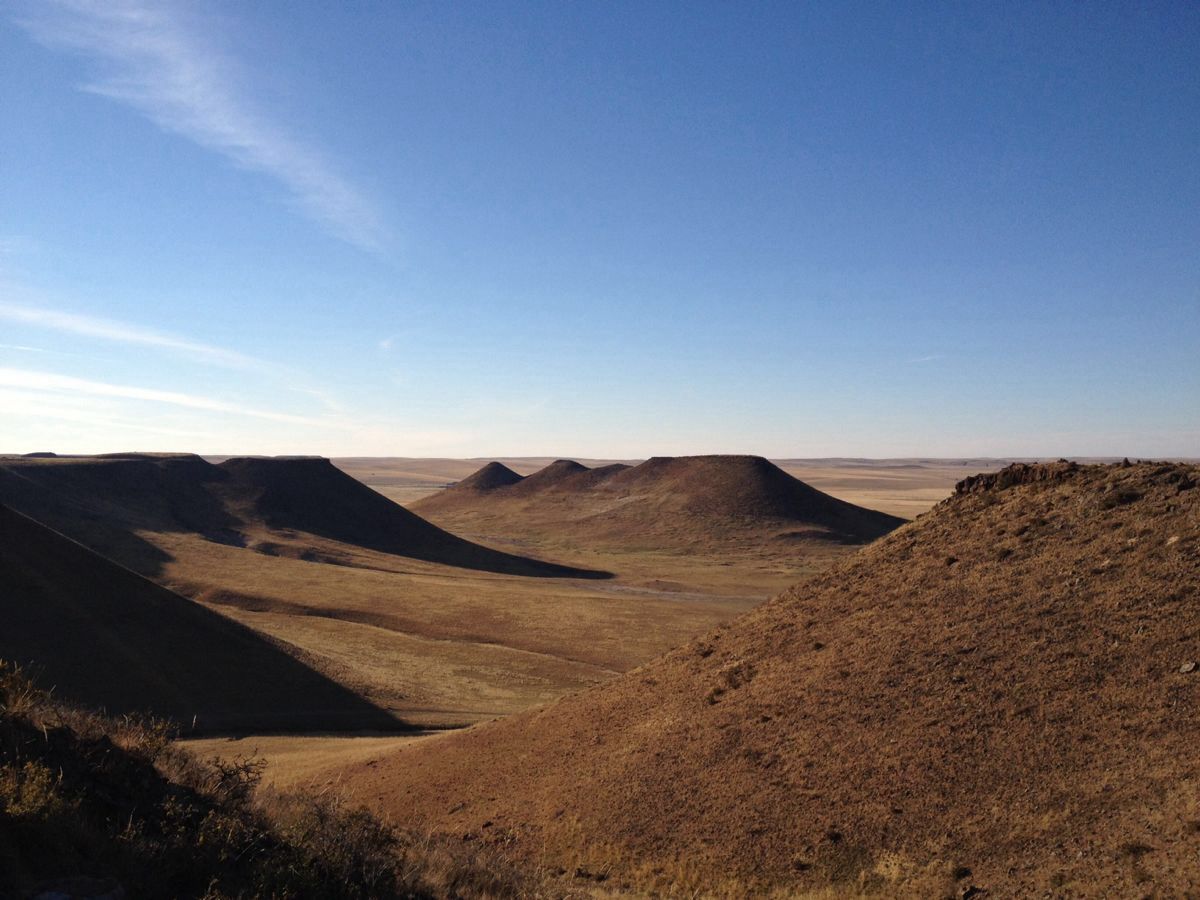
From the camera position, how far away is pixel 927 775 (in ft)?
39.2

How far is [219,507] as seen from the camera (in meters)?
89.4

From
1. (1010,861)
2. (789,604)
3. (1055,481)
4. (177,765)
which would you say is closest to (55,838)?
(177,765)

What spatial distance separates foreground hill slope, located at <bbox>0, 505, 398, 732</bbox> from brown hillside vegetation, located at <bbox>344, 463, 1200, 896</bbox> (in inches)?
455

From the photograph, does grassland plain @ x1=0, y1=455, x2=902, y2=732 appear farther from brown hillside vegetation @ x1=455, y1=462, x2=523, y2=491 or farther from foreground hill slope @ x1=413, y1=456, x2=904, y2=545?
brown hillside vegetation @ x1=455, y1=462, x2=523, y2=491

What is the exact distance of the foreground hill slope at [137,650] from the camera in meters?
26.9

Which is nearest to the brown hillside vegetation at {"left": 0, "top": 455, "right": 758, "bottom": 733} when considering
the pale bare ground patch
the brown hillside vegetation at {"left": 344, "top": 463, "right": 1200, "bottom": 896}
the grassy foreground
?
the pale bare ground patch

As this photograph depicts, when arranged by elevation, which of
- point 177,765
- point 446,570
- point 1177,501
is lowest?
point 446,570

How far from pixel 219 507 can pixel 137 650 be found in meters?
65.4

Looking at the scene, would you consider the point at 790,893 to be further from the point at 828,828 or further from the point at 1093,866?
the point at 1093,866

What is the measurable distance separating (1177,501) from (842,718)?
8636 millimetres

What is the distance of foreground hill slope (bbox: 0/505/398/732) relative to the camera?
88.4ft

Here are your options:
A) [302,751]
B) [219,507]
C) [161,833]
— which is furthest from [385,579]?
[161,833]

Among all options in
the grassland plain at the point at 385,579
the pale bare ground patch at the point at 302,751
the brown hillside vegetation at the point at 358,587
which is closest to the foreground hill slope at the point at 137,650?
the brown hillside vegetation at the point at 358,587

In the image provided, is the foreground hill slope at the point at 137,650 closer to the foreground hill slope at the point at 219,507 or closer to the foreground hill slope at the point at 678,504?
the foreground hill slope at the point at 219,507
